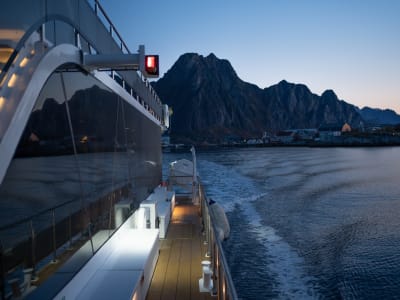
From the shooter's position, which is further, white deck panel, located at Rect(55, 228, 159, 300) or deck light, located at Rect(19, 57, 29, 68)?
white deck panel, located at Rect(55, 228, 159, 300)

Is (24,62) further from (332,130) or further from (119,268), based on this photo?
(332,130)

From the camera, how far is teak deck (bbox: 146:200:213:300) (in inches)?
183

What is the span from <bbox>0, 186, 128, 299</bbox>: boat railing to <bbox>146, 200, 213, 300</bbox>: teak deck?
4.37ft

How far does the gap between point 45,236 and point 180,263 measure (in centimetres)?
334

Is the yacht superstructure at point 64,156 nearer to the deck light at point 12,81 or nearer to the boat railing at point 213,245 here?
the deck light at point 12,81

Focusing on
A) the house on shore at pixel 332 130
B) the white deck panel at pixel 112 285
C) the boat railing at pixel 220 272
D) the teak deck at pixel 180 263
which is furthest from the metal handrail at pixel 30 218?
the house on shore at pixel 332 130

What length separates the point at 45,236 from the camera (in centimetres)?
287

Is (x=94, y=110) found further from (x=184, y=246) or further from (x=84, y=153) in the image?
(x=184, y=246)

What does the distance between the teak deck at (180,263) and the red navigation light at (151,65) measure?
3216mm

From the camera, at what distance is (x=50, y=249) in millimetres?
2967

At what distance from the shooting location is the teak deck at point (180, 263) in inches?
183

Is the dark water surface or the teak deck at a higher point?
the teak deck

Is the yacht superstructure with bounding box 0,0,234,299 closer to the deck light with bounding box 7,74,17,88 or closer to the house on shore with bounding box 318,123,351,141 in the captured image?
the deck light with bounding box 7,74,17,88

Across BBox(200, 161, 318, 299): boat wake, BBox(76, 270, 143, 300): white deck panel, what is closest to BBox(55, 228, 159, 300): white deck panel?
BBox(76, 270, 143, 300): white deck panel
